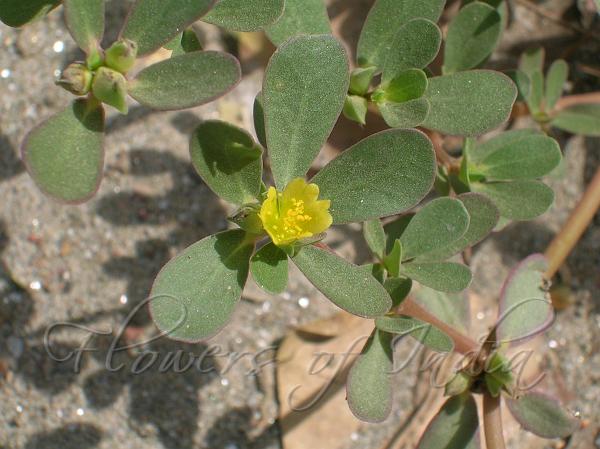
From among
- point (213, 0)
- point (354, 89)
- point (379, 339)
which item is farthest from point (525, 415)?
point (213, 0)

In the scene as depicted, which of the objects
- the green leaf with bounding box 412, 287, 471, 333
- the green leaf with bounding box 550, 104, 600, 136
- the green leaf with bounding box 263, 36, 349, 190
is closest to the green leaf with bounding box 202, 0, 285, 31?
the green leaf with bounding box 263, 36, 349, 190

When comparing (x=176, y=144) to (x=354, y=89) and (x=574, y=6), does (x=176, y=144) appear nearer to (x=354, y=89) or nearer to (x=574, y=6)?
(x=354, y=89)

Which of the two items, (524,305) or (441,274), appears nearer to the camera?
(441,274)

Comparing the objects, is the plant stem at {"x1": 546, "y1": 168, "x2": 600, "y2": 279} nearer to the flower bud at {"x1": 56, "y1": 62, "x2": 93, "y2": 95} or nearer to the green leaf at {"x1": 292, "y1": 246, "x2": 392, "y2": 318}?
the green leaf at {"x1": 292, "y1": 246, "x2": 392, "y2": 318}

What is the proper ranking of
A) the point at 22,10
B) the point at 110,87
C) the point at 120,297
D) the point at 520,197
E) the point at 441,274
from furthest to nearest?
1. the point at 120,297
2. the point at 520,197
3. the point at 441,274
4. the point at 22,10
5. the point at 110,87

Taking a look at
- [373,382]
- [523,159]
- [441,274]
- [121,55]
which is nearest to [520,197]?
[523,159]

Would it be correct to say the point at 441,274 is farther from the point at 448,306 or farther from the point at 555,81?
the point at 555,81

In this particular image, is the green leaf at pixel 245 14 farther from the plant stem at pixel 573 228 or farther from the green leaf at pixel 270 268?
the plant stem at pixel 573 228
